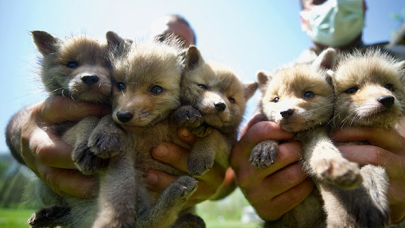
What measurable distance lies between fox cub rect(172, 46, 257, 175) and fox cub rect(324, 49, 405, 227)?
1178mm

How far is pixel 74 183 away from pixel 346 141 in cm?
282

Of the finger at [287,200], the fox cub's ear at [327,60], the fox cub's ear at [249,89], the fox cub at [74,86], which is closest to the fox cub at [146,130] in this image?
the fox cub at [74,86]

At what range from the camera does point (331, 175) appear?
91.0 inches

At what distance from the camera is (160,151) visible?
3.18m

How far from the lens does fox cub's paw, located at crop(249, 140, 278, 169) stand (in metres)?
3.05

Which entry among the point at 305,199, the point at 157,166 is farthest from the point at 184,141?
the point at 305,199

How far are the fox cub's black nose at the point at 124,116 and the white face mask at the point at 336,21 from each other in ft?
13.2

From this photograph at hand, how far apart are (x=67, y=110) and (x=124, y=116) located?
919 mm

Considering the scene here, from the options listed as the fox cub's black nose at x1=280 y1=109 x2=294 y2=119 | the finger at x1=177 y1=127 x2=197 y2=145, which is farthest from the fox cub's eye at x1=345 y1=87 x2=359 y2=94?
the finger at x1=177 y1=127 x2=197 y2=145

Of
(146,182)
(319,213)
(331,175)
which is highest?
(331,175)

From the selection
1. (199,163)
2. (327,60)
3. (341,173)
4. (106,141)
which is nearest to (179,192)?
(199,163)

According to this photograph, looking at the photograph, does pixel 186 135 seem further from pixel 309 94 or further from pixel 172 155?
A: pixel 309 94

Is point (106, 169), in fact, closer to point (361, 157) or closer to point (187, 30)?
→ point (361, 157)

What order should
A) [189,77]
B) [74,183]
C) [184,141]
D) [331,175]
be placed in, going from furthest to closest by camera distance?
[189,77] → [184,141] → [74,183] → [331,175]
